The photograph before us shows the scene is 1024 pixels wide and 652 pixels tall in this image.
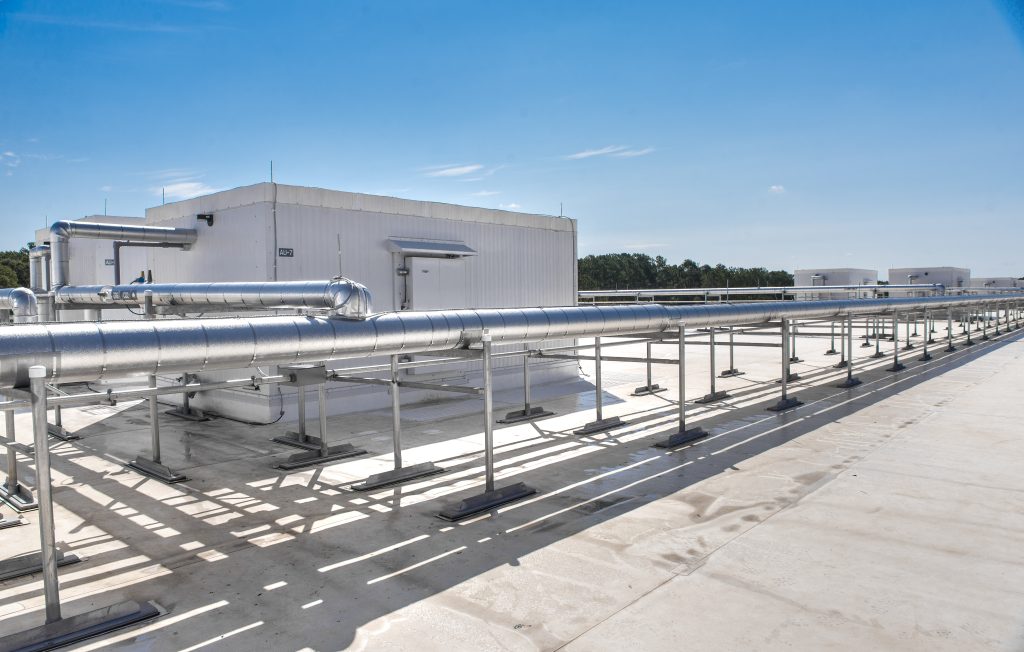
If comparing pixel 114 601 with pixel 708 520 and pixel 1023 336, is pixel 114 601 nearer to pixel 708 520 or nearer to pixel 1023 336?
pixel 708 520

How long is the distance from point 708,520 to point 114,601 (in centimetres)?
556

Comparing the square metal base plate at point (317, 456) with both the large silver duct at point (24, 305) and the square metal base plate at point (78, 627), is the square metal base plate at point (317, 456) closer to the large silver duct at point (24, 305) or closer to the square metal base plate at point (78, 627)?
the square metal base plate at point (78, 627)

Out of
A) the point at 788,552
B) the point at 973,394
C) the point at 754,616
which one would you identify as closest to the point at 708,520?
the point at 788,552

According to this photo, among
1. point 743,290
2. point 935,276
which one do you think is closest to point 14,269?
point 743,290

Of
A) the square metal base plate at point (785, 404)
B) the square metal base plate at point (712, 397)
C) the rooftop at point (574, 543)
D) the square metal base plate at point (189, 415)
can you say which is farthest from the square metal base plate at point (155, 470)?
the square metal base plate at point (785, 404)

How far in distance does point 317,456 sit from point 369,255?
5.34 metres

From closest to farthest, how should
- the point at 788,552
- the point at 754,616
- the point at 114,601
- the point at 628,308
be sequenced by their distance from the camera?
1. the point at 754,616
2. the point at 114,601
3. the point at 788,552
4. the point at 628,308

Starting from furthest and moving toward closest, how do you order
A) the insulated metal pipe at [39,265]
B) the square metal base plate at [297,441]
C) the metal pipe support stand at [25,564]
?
1. the insulated metal pipe at [39,265]
2. the square metal base plate at [297,441]
3. the metal pipe support stand at [25,564]

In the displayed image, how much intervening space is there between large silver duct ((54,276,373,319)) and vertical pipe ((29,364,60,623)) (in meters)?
2.94

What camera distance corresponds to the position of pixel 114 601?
18.7 ft

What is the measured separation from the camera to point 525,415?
528 inches

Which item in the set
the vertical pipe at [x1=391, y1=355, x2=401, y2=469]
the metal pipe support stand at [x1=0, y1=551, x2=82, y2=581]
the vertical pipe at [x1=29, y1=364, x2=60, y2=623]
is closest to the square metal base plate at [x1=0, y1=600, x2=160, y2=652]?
the vertical pipe at [x1=29, y1=364, x2=60, y2=623]

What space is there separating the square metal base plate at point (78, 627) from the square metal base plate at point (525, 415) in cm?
811

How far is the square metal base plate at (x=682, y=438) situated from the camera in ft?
34.8
